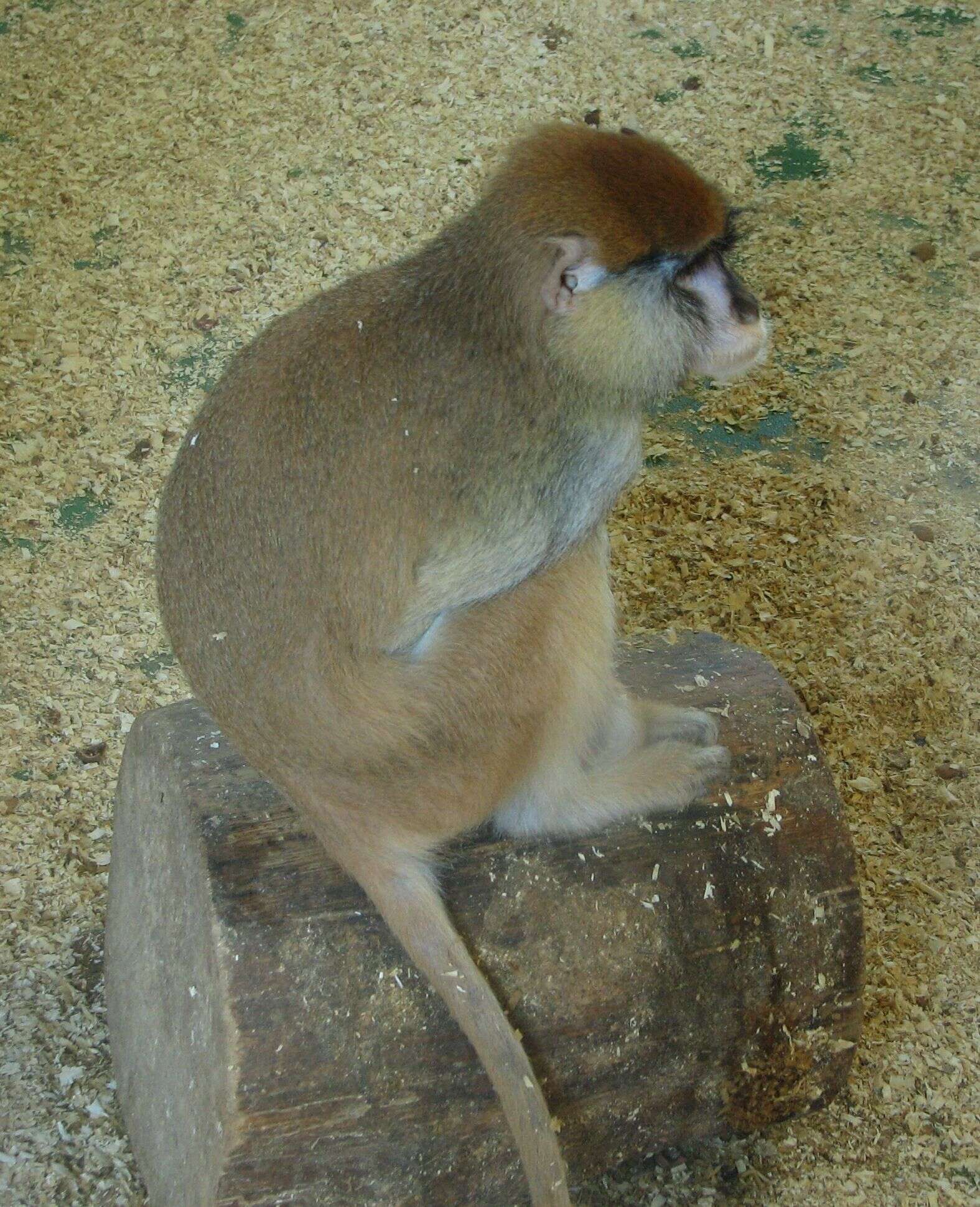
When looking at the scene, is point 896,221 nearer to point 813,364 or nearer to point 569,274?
point 813,364

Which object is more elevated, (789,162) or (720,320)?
(720,320)

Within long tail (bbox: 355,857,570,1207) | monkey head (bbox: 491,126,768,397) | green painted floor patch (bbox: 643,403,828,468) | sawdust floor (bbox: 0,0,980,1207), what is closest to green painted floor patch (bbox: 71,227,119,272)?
sawdust floor (bbox: 0,0,980,1207)

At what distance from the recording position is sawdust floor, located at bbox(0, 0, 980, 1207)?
2672mm

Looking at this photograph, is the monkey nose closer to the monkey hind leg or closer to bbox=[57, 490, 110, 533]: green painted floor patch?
the monkey hind leg

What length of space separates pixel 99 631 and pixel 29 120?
2231 mm

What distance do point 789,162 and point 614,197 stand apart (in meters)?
2.91

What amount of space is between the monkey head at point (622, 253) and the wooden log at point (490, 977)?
664 mm

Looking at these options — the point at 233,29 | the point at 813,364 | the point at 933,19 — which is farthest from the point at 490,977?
the point at 933,19

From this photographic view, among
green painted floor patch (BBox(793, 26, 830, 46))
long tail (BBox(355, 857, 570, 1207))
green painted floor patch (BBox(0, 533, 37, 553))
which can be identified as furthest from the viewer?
green painted floor patch (BBox(793, 26, 830, 46))

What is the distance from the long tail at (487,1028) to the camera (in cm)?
192

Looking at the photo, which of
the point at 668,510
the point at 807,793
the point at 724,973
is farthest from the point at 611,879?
the point at 668,510

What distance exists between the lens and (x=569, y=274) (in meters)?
2.08

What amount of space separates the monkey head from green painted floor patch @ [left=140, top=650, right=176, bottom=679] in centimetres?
169

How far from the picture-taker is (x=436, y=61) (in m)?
4.88
